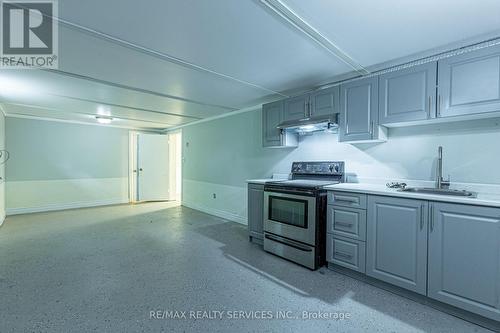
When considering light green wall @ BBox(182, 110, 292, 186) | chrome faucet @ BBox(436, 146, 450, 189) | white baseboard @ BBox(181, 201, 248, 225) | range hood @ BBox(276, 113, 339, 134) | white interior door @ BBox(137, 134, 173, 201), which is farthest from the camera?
white interior door @ BBox(137, 134, 173, 201)

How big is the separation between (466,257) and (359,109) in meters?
1.61

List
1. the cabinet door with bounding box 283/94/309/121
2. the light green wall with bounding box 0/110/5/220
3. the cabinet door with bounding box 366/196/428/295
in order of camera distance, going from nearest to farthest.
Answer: the cabinet door with bounding box 366/196/428/295 → the cabinet door with bounding box 283/94/309/121 → the light green wall with bounding box 0/110/5/220

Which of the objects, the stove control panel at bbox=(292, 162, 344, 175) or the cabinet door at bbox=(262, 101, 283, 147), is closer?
the stove control panel at bbox=(292, 162, 344, 175)

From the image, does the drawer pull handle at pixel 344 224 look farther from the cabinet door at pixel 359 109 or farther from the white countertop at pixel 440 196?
the cabinet door at pixel 359 109

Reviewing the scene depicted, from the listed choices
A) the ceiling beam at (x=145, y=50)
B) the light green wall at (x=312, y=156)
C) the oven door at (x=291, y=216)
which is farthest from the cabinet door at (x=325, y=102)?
the oven door at (x=291, y=216)

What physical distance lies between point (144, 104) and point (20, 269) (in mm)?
2798

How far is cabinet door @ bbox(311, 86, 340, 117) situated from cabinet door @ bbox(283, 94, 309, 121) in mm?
105

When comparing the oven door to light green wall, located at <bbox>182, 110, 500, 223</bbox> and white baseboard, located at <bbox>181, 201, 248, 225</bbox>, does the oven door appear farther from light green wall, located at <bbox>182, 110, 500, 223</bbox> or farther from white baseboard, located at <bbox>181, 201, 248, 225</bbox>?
white baseboard, located at <bbox>181, 201, 248, 225</bbox>

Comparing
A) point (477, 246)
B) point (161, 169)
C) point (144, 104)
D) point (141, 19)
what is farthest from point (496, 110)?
point (161, 169)

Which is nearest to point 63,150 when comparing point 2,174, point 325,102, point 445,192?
point 2,174

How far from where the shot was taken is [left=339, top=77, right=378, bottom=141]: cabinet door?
243cm

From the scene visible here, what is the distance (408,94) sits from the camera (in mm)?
2186

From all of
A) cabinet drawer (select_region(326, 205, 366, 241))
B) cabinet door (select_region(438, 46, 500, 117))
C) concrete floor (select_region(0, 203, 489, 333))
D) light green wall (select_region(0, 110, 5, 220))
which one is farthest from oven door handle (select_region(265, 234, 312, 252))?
light green wall (select_region(0, 110, 5, 220))

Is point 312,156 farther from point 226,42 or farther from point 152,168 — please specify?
point 152,168
